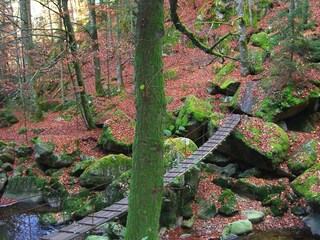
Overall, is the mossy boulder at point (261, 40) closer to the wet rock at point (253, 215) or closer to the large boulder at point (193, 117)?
the large boulder at point (193, 117)

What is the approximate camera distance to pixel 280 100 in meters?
12.3

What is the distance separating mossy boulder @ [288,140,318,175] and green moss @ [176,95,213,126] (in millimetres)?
3397

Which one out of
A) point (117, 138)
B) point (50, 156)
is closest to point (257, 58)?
point (117, 138)

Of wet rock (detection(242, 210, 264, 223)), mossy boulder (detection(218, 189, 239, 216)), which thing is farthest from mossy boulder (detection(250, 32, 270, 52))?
wet rock (detection(242, 210, 264, 223))

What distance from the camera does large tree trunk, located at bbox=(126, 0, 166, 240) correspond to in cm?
422

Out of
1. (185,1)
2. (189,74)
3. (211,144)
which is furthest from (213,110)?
(185,1)

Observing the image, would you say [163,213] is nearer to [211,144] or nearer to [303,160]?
[211,144]

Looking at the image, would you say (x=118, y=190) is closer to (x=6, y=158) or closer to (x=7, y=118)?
(x=6, y=158)

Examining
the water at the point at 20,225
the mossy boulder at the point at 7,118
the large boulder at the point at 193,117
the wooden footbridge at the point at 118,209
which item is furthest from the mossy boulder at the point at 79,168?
the mossy boulder at the point at 7,118

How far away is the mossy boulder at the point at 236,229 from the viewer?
27.3 ft

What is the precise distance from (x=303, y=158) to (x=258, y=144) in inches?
55.6

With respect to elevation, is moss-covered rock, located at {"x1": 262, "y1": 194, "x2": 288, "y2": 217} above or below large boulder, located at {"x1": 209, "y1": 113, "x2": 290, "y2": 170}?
below

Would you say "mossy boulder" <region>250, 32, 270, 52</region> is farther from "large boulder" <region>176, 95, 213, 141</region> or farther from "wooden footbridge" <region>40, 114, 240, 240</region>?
"wooden footbridge" <region>40, 114, 240, 240</region>

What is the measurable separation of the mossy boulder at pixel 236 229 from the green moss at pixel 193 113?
469 cm
